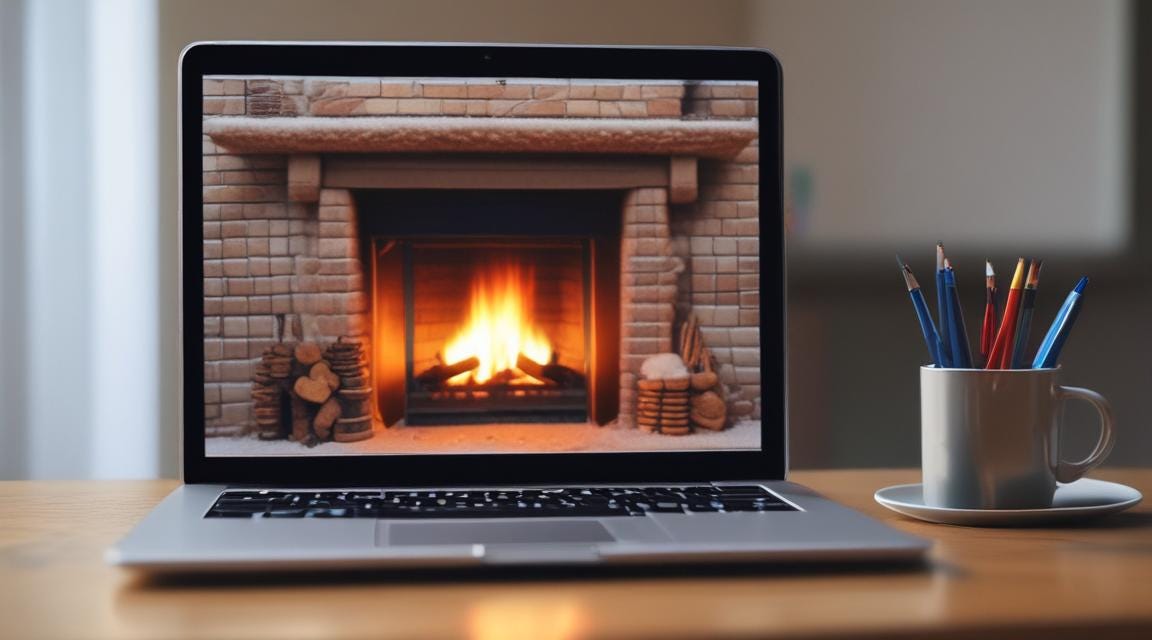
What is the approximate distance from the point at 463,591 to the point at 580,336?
350 millimetres

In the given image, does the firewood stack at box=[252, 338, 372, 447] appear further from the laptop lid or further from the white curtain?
the white curtain

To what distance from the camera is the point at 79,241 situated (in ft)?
5.58

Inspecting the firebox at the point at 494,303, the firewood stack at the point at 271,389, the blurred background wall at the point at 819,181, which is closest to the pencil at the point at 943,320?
the firebox at the point at 494,303

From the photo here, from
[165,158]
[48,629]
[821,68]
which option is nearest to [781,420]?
[48,629]

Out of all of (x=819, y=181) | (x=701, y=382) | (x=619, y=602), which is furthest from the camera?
(x=819, y=181)

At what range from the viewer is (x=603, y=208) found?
83 cm

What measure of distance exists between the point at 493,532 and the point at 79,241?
1.38 m

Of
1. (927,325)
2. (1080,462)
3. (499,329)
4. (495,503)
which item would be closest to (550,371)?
(499,329)

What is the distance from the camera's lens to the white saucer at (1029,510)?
2.30 feet

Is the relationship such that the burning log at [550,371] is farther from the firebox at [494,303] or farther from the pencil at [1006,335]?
the pencil at [1006,335]

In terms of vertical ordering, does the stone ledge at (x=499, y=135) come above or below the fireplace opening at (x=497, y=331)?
above

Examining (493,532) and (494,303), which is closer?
(493,532)

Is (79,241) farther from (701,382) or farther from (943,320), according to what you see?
(943,320)

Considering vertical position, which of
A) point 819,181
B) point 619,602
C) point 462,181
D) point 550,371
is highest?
point 819,181
